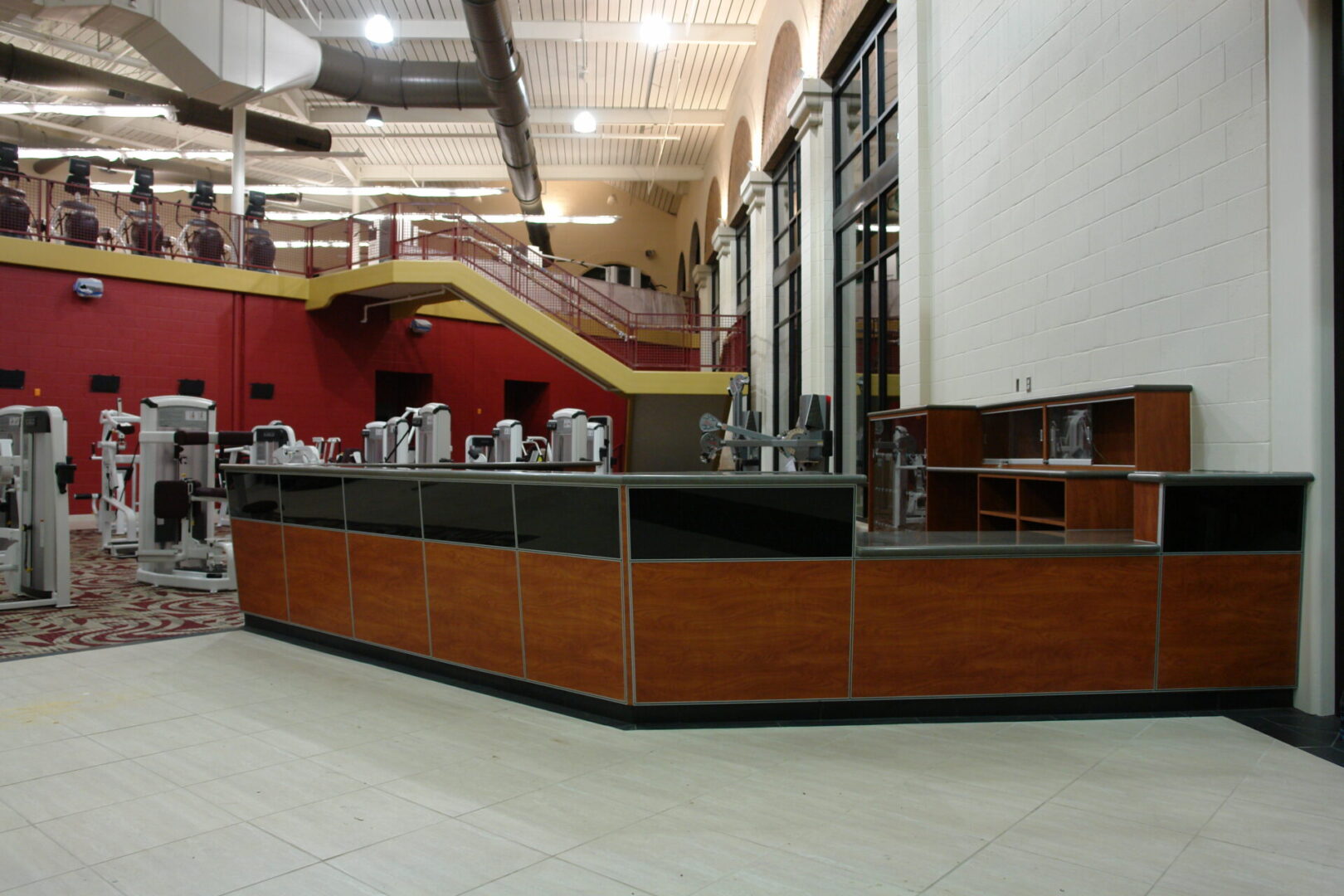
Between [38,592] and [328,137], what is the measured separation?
485 inches

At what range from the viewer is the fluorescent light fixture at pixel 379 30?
11.6 m

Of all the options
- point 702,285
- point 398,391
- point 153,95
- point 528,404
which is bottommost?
point 528,404

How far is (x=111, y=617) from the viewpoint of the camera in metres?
5.90

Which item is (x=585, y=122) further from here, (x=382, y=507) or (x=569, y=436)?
(x=382, y=507)

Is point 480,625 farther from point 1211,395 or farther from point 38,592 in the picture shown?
point 38,592

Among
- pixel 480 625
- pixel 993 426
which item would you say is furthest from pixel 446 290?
pixel 480 625

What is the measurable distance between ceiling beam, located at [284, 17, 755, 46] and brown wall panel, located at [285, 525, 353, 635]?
35.3 ft

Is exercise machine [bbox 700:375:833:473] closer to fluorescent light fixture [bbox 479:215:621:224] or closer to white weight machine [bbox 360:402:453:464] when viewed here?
white weight machine [bbox 360:402:453:464]

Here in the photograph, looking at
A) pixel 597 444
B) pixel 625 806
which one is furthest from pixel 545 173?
pixel 625 806

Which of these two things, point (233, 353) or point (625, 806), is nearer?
point (625, 806)

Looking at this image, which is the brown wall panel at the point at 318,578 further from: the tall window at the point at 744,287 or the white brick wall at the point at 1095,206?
the tall window at the point at 744,287

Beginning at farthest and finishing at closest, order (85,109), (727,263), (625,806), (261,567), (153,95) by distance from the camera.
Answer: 1. (727,263)
2. (85,109)
3. (153,95)
4. (261,567)
5. (625,806)

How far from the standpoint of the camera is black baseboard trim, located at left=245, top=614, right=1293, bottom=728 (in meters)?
3.42

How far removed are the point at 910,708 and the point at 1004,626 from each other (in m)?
0.49
